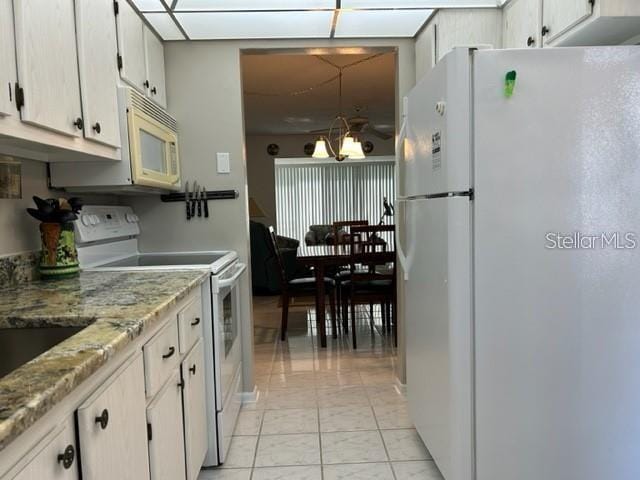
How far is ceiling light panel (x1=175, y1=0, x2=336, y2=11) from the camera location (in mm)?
2102

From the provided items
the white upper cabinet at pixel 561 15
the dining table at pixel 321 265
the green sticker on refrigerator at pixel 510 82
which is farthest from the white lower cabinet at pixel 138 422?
the dining table at pixel 321 265

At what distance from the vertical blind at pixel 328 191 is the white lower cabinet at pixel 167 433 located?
612 cm

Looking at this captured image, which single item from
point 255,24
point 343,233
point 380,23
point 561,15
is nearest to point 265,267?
point 343,233

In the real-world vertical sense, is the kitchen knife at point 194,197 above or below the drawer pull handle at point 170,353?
above

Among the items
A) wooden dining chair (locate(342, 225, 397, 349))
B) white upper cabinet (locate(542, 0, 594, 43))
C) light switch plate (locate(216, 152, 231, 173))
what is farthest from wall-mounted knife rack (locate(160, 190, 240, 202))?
white upper cabinet (locate(542, 0, 594, 43))

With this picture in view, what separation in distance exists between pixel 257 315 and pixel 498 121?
3769 mm

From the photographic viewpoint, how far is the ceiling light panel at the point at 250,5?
2.10 meters

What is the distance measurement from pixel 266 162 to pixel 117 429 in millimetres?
6731

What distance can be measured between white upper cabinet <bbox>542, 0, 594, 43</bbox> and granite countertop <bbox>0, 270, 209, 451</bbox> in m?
1.70

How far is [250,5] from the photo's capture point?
215cm

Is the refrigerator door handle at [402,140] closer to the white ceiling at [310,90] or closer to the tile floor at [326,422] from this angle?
the white ceiling at [310,90]

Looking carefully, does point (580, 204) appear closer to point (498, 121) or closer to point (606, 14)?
point (498, 121)

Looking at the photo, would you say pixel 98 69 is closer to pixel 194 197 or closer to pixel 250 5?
pixel 250 5

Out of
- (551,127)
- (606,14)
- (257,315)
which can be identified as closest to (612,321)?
(551,127)
